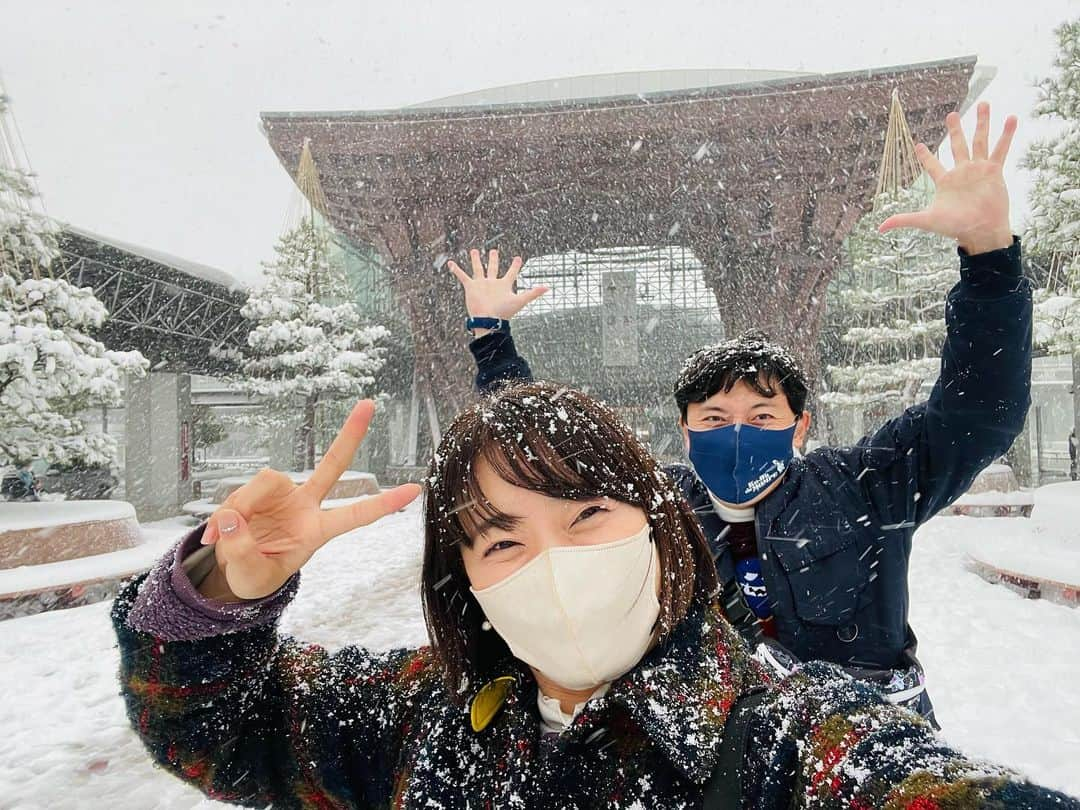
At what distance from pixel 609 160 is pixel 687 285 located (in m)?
14.0

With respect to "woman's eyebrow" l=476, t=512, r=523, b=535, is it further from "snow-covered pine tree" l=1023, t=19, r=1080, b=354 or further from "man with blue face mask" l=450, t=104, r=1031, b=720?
"snow-covered pine tree" l=1023, t=19, r=1080, b=354

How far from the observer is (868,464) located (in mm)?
1911

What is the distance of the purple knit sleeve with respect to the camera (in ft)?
3.74

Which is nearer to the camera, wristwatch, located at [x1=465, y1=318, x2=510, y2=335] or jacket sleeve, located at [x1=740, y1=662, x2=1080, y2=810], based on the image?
jacket sleeve, located at [x1=740, y1=662, x2=1080, y2=810]

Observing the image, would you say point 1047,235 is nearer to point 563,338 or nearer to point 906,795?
point 906,795

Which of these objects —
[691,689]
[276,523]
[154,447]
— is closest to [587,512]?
[691,689]

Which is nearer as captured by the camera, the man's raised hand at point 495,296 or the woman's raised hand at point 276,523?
the woman's raised hand at point 276,523

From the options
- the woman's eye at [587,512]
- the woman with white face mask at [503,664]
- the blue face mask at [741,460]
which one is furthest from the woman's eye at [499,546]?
the blue face mask at [741,460]

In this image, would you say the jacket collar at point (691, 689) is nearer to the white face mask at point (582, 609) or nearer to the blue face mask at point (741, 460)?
→ the white face mask at point (582, 609)

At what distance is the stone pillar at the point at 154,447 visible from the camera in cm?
1823

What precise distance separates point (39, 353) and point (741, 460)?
10.3 metres

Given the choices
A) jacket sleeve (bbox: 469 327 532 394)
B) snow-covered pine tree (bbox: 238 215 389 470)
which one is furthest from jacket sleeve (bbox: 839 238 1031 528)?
snow-covered pine tree (bbox: 238 215 389 470)

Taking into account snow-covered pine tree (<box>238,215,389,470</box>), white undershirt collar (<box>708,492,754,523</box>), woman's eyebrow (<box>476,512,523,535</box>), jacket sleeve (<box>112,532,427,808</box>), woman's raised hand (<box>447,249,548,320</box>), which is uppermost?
snow-covered pine tree (<box>238,215,389,470</box>)

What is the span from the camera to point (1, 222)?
903 cm
